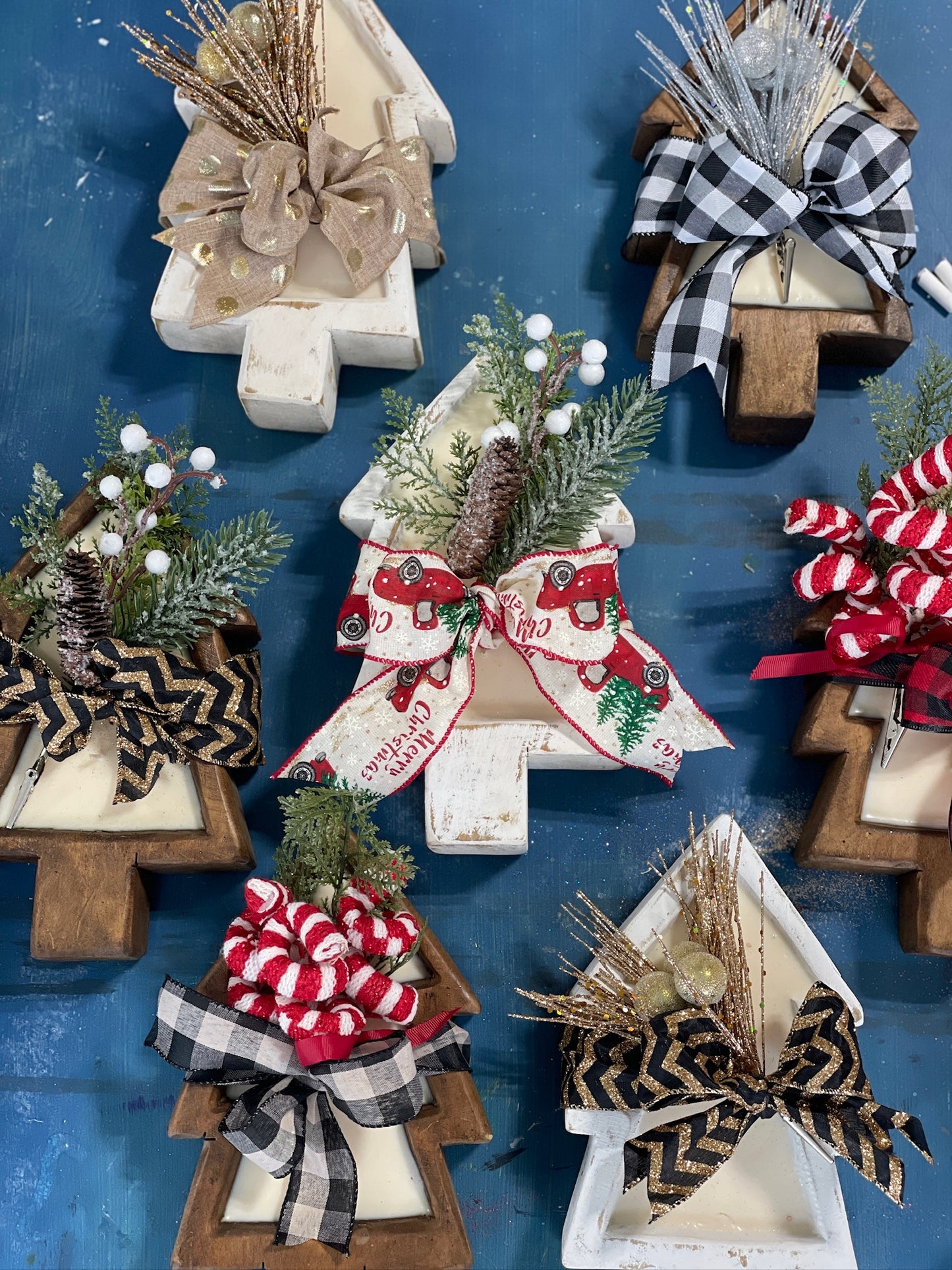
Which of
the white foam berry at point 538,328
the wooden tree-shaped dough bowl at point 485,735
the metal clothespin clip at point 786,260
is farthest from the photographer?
the metal clothespin clip at point 786,260

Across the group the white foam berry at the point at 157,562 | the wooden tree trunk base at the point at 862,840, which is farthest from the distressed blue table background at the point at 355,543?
the white foam berry at the point at 157,562

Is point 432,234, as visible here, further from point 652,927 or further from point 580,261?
point 652,927

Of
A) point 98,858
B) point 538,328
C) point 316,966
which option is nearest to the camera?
point 538,328

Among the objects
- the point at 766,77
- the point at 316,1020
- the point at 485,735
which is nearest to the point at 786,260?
the point at 766,77

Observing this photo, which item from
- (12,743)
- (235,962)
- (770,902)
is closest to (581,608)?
(770,902)

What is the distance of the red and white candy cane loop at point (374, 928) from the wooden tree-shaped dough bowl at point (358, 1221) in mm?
114

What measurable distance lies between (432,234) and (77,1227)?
3.91 feet

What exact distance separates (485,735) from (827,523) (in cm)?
44

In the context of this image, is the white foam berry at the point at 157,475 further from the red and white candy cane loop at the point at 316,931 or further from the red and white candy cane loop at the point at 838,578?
the red and white candy cane loop at the point at 838,578

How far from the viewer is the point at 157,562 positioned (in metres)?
1.02

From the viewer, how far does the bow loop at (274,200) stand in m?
1.19

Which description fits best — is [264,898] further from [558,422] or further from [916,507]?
[916,507]

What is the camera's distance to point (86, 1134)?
1172 millimetres

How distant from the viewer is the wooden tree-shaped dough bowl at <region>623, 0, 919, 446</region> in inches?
48.6
